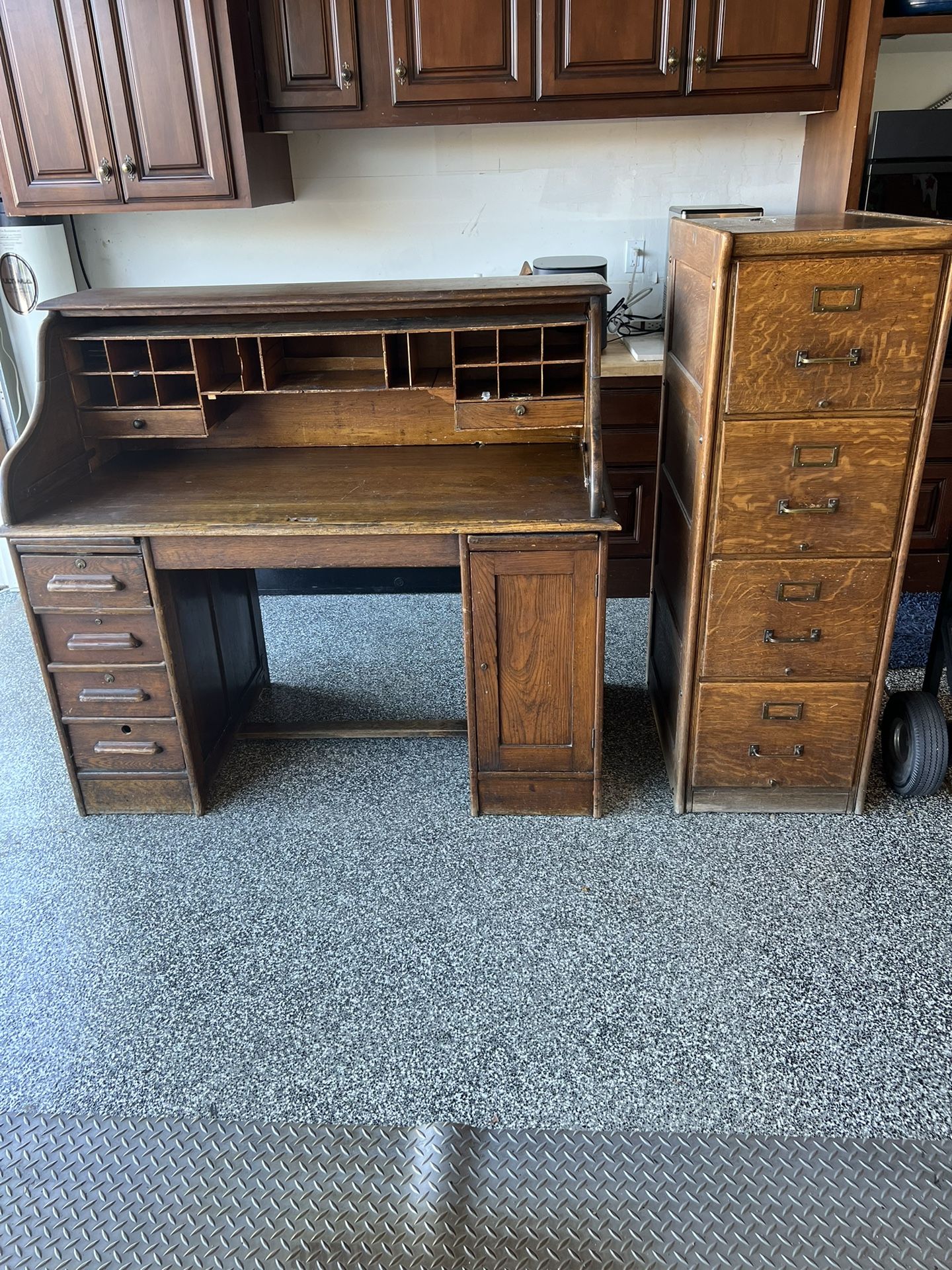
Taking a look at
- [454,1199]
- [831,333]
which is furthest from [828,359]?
[454,1199]

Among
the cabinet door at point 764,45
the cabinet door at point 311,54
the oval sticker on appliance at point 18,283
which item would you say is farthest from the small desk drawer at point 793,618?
the oval sticker on appliance at point 18,283

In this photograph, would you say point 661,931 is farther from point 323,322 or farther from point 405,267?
point 405,267

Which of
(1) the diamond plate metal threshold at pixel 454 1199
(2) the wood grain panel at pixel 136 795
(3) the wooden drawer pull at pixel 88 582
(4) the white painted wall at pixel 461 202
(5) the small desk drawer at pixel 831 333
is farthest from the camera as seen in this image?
(4) the white painted wall at pixel 461 202

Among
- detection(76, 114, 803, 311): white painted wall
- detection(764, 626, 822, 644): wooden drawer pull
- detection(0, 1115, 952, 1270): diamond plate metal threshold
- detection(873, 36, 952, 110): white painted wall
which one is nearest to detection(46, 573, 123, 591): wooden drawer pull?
detection(0, 1115, 952, 1270): diamond plate metal threshold

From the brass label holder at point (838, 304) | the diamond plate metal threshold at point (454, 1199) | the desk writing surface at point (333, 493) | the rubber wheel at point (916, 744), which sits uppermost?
the brass label holder at point (838, 304)

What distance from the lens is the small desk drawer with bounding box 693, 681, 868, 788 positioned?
220 cm

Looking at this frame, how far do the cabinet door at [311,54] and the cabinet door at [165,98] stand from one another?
0.66 ft

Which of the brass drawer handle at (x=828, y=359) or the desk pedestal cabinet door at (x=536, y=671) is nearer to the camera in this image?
the brass drawer handle at (x=828, y=359)

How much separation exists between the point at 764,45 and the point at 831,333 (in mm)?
1394

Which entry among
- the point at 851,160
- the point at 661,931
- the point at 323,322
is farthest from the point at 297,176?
the point at 661,931

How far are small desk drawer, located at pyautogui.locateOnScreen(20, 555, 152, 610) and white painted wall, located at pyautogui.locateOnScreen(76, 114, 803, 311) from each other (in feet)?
5.68

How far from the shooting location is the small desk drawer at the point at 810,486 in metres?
1.94

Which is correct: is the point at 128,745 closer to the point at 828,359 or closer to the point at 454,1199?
the point at 454,1199

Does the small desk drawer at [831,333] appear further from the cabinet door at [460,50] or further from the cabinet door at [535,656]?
the cabinet door at [460,50]
